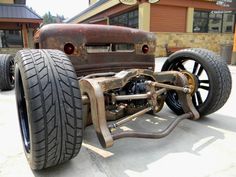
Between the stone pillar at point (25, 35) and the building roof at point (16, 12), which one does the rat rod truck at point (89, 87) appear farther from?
the stone pillar at point (25, 35)

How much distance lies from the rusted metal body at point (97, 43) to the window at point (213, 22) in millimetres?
15422

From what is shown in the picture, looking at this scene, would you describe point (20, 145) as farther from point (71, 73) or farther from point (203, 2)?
point (203, 2)

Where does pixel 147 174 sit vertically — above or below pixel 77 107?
below

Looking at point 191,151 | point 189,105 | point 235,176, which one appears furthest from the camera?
point 189,105

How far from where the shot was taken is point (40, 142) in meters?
1.55

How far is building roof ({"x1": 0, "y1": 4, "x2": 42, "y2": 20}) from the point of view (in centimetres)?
1321

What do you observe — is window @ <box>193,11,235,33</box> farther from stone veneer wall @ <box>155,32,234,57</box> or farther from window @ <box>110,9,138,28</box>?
window @ <box>110,9,138,28</box>

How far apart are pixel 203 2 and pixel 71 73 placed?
55.8ft

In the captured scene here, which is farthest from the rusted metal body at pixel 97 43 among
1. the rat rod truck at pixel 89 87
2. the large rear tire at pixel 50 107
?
the large rear tire at pixel 50 107

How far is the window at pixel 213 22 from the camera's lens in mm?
16925

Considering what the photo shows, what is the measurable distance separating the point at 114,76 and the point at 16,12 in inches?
535

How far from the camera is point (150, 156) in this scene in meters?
2.09

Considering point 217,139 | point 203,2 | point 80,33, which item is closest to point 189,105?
point 217,139

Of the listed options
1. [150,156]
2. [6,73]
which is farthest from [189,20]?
[150,156]
